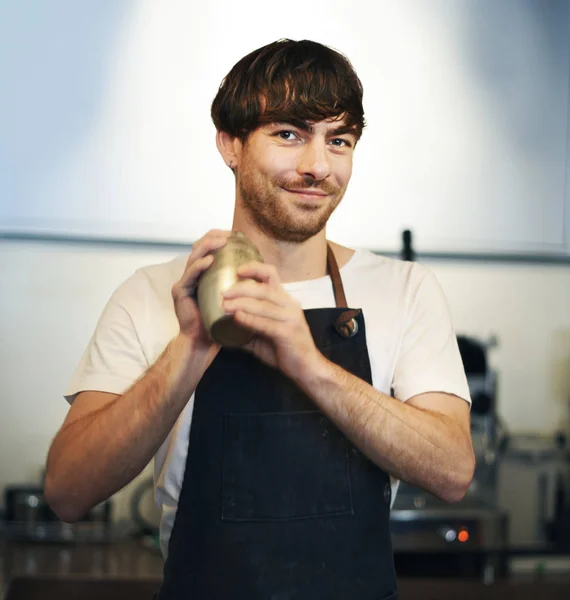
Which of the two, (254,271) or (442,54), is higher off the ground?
(442,54)

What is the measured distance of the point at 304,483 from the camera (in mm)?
1307

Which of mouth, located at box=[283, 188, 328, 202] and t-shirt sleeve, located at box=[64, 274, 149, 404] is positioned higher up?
mouth, located at box=[283, 188, 328, 202]

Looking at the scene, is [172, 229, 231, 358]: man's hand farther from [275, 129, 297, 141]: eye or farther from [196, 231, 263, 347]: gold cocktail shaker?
[275, 129, 297, 141]: eye

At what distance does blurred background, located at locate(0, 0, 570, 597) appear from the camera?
8.36ft

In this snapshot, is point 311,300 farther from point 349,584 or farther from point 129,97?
point 129,97

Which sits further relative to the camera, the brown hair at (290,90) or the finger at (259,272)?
the brown hair at (290,90)

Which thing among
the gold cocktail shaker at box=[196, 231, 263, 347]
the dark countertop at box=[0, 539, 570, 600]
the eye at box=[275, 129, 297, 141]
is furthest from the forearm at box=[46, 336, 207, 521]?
the dark countertop at box=[0, 539, 570, 600]

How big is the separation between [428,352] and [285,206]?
306mm

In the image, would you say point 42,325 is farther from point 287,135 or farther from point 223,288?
point 223,288

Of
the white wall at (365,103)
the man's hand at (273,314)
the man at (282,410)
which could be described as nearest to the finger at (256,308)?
the man's hand at (273,314)

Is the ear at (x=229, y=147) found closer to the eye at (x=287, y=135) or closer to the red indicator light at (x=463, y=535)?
the eye at (x=287, y=135)

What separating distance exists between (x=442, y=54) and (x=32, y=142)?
129 centimetres

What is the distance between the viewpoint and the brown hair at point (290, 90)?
4.35 feet

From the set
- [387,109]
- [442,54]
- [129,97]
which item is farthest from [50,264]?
[442,54]
